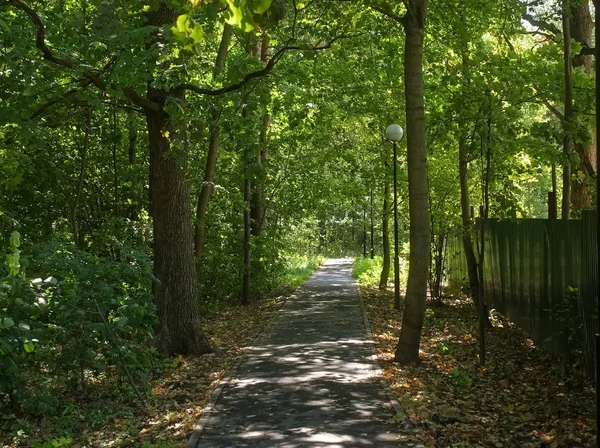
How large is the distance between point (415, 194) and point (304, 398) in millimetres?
3656

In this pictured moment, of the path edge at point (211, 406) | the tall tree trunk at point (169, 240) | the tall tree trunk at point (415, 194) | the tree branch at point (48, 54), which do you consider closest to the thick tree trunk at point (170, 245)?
the tall tree trunk at point (169, 240)

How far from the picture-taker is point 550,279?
9.93 m

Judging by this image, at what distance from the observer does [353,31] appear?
12219 millimetres

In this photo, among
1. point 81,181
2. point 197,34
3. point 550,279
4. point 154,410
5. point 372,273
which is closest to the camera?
point 197,34

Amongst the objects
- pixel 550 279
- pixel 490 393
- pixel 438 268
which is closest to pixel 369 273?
pixel 438 268

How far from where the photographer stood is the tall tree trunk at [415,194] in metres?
9.53

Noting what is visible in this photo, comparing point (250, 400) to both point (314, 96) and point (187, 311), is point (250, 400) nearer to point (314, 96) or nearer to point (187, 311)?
point (187, 311)

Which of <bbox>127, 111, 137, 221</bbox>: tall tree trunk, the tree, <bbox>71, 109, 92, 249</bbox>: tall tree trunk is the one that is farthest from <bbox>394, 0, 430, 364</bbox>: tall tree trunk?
<bbox>127, 111, 137, 221</bbox>: tall tree trunk

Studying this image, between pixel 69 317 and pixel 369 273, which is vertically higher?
pixel 69 317

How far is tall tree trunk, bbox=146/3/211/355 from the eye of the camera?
10320mm

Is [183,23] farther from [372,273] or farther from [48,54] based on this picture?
[372,273]

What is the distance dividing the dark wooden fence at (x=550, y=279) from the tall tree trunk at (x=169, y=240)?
5.59 m

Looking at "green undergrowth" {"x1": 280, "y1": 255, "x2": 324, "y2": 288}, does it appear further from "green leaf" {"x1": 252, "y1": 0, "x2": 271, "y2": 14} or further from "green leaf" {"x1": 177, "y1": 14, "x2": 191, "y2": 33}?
"green leaf" {"x1": 252, "y1": 0, "x2": 271, "y2": 14}

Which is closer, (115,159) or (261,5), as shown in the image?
(261,5)
